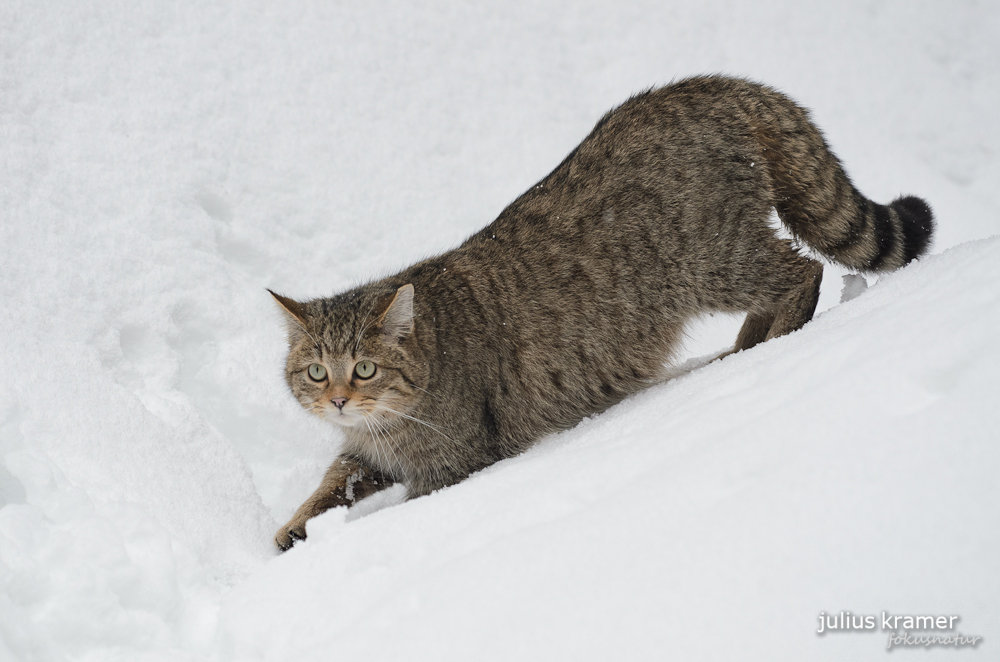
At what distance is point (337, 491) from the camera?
3.30 meters

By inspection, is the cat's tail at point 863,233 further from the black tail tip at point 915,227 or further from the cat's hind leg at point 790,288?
the cat's hind leg at point 790,288

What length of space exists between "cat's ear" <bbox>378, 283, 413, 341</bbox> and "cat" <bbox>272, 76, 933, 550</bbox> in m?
0.11

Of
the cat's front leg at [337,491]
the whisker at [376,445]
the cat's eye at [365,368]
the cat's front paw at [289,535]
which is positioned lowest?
the cat's front paw at [289,535]

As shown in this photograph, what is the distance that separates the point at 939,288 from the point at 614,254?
1457 mm

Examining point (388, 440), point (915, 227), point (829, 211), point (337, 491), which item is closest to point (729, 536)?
point (388, 440)

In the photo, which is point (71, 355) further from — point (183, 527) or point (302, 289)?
point (302, 289)

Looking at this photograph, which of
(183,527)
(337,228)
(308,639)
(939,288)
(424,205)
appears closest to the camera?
(308,639)

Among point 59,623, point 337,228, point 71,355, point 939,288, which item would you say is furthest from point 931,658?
point 337,228

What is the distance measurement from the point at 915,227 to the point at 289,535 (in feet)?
10.2

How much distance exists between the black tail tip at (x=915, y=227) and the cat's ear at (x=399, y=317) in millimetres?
2295

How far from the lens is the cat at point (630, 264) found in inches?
135

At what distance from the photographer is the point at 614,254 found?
3.50 metres

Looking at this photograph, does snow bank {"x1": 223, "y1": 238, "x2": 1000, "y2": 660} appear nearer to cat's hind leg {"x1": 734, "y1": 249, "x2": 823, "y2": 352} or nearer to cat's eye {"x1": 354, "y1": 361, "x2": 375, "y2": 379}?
cat's eye {"x1": 354, "y1": 361, "x2": 375, "y2": 379}

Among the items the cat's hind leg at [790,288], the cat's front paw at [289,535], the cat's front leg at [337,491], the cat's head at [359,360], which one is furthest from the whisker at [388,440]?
the cat's hind leg at [790,288]
